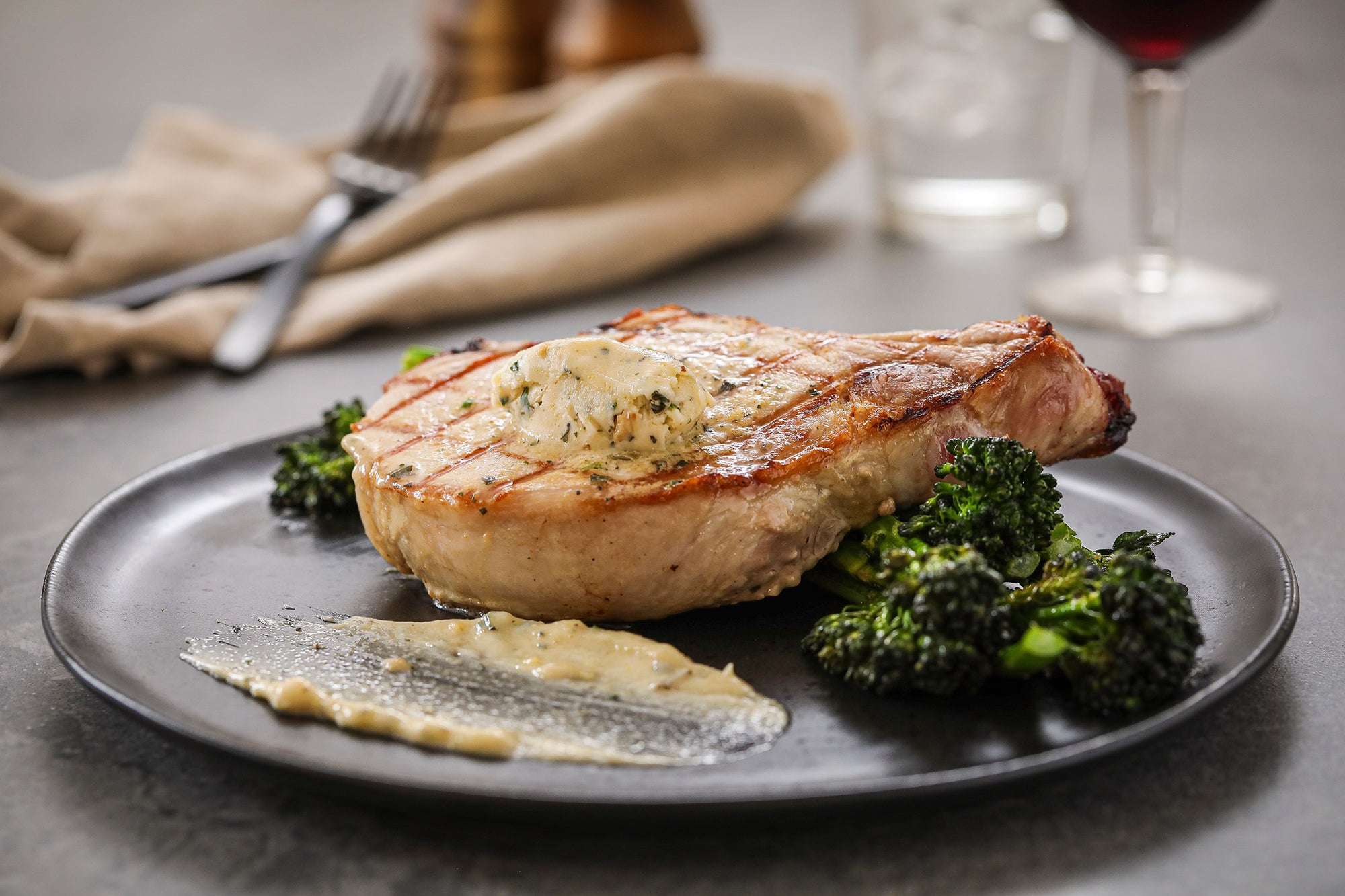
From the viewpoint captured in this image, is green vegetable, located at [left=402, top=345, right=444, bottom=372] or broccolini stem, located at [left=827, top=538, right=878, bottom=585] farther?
green vegetable, located at [left=402, top=345, right=444, bottom=372]

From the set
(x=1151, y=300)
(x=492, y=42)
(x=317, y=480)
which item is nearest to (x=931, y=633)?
(x=317, y=480)

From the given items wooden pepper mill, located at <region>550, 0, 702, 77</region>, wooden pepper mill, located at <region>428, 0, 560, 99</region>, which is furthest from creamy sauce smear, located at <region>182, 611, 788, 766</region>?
wooden pepper mill, located at <region>428, 0, 560, 99</region>

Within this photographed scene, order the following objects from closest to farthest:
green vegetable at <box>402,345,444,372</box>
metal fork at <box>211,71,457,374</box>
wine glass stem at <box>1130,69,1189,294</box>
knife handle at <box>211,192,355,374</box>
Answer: green vegetable at <box>402,345,444,372</box> < knife handle at <box>211,192,355,374</box> < wine glass stem at <box>1130,69,1189,294</box> < metal fork at <box>211,71,457,374</box>

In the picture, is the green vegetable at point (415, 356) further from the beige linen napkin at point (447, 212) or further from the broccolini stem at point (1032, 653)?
the broccolini stem at point (1032, 653)

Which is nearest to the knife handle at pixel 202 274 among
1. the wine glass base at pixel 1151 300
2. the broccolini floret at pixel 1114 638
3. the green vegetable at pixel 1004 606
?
the wine glass base at pixel 1151 300

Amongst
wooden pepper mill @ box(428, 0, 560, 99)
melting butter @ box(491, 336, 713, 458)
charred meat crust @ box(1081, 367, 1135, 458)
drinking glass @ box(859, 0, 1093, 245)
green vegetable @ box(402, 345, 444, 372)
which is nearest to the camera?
melting butter @ box(491, 336, 713, 458)

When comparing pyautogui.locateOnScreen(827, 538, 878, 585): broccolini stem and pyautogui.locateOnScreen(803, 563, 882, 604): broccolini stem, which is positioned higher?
pyautogui.locateOnScreen(827, 538, 878, 585): broccolini stem

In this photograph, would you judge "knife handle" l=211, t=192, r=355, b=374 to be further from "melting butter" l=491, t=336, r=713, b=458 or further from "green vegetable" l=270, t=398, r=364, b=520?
"melting butter" l=491, t=336, r=713, b=458
